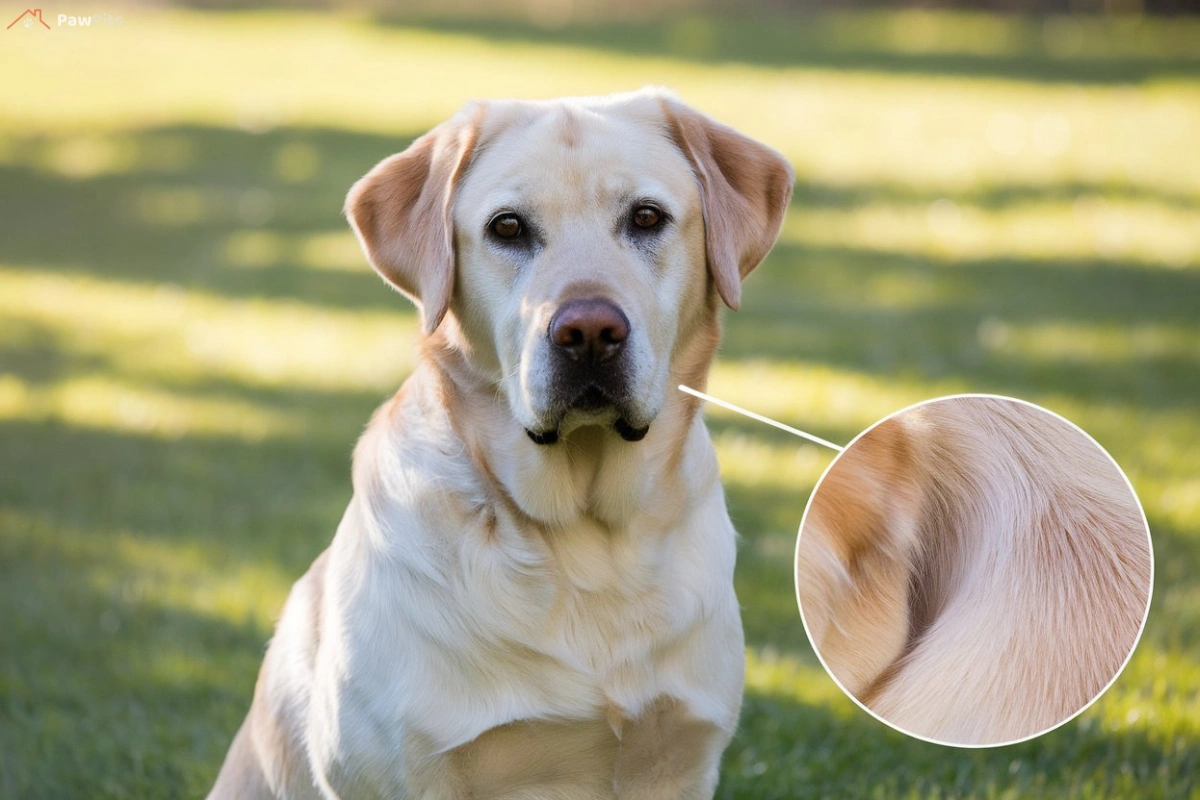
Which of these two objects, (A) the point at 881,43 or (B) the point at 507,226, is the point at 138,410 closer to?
(B) the point at 507,226

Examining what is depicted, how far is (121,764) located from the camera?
398cm

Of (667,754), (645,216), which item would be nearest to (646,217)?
(645,216)

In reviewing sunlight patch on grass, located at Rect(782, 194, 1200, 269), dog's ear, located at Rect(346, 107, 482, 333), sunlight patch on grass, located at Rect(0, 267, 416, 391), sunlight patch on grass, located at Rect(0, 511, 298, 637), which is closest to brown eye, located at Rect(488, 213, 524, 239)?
dog's ear, located at Rect(346, 107, 482, 333)

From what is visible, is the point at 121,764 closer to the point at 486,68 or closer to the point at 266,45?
the point at 486,68

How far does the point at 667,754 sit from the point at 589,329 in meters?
0.97

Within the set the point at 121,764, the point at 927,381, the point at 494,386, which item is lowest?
the point at 121,764

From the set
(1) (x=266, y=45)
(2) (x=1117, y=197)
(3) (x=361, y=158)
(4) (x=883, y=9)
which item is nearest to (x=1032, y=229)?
(2) (x=1117, y=197)

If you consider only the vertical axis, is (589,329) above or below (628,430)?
above

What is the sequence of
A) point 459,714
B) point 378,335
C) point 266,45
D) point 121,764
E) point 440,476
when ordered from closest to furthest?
1. point 459,714
2. point 440,476
3. point 121,764
4. point 378,335
5. point 266,45

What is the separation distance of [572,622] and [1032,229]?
7133 millimetres

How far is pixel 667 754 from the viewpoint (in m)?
3.01

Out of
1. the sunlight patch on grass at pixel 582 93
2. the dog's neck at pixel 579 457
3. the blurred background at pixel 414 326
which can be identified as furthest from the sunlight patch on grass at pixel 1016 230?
the dog's neck at pixel 579 457

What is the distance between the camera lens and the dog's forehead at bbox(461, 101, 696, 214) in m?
3.03

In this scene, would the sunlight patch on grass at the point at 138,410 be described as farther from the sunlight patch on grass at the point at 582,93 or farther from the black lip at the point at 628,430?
the sunlight patch on grass at the point at 582,93
